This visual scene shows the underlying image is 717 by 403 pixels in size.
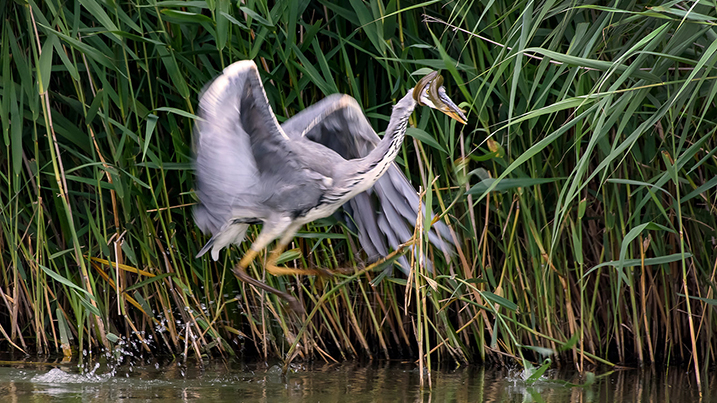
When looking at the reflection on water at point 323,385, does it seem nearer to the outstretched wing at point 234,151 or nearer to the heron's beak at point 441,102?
the outstretched wing at point 234,151

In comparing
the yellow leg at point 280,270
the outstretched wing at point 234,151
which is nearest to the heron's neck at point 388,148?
the outstretched wing at point 234,151

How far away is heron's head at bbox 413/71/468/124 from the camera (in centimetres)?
273

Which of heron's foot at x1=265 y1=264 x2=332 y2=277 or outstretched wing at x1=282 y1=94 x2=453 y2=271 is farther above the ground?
outstretched wing at x1=282 y1=94 x2=453 y2=271

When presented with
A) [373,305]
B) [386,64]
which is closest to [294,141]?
[386,64]

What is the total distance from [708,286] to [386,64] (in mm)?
1675

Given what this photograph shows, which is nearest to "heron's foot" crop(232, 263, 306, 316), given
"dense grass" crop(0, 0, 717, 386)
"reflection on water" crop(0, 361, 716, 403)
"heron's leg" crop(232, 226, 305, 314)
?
"heron's leg" crop(232, 226, 305, 314)

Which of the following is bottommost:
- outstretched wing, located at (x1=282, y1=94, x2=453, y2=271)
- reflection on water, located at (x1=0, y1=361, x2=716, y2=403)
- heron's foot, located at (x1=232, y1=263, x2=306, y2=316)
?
reflection on water, located at (x1=0, y1=361, x2=716, y2=403)

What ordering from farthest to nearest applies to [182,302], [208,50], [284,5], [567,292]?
[182,302] → [567,292] → [208,50] → [284,5]

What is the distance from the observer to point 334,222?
3.36m

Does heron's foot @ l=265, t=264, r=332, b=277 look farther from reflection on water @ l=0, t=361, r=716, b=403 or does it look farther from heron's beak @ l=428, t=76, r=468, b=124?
heron's beak @ l=428, t=76, r=468, b=124

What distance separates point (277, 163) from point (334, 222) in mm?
539

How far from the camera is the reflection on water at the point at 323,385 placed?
2873 mm

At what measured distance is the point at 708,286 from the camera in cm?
310

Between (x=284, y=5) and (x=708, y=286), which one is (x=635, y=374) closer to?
(x=708, y=286)
